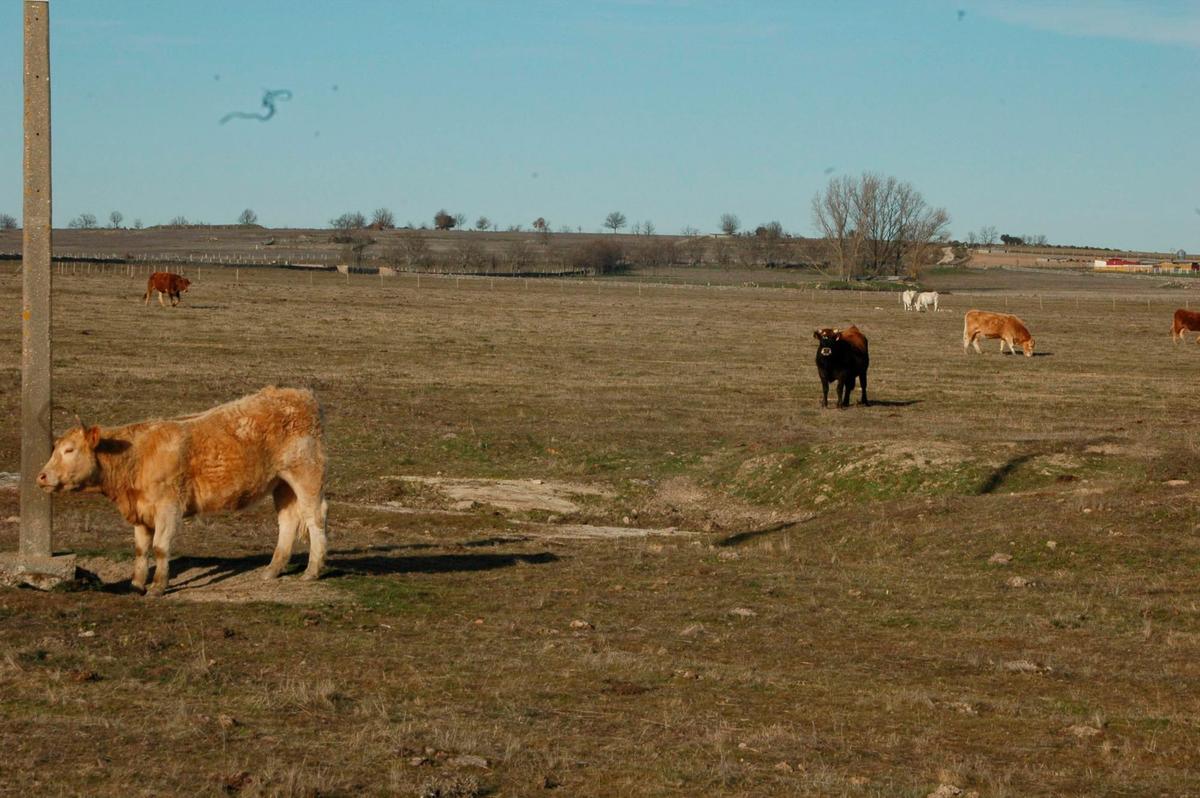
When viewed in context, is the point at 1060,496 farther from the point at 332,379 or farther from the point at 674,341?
the point at 674,341

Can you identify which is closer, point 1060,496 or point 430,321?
point 1060,496

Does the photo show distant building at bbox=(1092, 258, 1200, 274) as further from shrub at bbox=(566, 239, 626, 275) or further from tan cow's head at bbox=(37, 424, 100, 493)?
tan cow's head at bbox=(37, 424, 100, 493)

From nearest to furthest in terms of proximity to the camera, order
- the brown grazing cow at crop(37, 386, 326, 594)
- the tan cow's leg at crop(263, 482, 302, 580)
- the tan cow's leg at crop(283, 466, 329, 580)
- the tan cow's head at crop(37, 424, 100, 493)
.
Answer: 1. the tan cow's head at crop(37, 424, 100, 493)
2. the brown grazing cow at crop(37, 386, 326, 594)
3. the tan cow's leg at crop(283, 466, 329, 580)
4. the tan cow's leg at crop(263, 482, 302, 580)

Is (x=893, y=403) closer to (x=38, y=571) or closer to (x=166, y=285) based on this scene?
(x=38, y=571)

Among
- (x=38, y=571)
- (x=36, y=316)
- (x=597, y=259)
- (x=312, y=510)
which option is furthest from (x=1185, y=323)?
(x=597, y=259)

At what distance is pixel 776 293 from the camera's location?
105125 mm

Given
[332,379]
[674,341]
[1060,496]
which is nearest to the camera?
[1060,496]

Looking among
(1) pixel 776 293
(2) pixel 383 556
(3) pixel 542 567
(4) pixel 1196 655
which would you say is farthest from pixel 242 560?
(1) pixel 776 293

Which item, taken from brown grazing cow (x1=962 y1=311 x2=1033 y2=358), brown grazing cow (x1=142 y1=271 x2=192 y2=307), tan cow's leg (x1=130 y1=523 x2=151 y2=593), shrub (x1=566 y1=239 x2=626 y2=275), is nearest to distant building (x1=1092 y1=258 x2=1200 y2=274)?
shrub (x1=566 y1=239 x2=626 y2=275)

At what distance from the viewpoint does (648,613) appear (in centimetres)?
1211

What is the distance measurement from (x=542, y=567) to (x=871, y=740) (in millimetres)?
6051

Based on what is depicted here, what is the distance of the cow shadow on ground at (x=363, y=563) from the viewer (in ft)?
40.8

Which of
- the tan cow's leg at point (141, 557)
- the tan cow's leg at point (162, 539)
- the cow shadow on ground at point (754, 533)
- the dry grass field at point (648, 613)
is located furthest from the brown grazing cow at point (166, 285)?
the tan cow's leg at point (162, 539)

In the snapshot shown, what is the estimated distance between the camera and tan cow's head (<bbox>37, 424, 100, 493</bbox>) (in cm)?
1155
